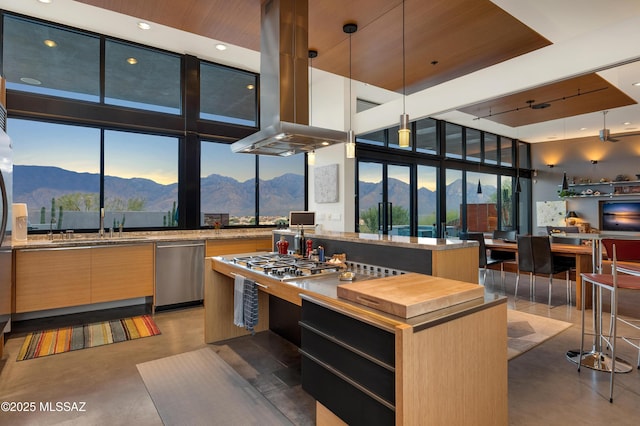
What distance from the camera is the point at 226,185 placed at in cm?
593

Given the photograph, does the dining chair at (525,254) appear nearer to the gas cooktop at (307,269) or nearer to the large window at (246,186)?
the gas cooktop at (307,269)

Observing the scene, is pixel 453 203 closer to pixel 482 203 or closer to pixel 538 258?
pixel 482 203

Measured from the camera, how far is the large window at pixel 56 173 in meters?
4.31

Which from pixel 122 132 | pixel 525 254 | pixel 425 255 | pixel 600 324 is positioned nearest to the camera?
pixel 425 255

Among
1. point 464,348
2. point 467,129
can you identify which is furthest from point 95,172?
point 467,129

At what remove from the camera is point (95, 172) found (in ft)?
15.6

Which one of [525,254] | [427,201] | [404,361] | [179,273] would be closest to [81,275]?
[179,273]

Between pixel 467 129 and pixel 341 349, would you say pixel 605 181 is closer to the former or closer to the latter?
pixel 467 129

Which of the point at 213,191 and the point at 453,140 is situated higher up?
the point at 453,140

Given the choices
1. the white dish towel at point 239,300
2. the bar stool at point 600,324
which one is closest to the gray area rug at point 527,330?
the bar stool at point 600,324

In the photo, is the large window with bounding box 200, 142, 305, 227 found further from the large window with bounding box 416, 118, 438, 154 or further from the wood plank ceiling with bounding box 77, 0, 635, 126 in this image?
the large window with bounding box 416, 118, 438, 154

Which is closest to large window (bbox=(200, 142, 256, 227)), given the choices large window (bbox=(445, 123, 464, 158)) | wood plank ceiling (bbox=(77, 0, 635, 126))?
wood plank ceiling (bbox=(77, 0, 635, 126))

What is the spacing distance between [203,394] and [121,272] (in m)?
2.53

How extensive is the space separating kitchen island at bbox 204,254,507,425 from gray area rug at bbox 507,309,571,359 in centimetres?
166
